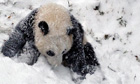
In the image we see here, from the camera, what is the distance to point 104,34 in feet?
19.1

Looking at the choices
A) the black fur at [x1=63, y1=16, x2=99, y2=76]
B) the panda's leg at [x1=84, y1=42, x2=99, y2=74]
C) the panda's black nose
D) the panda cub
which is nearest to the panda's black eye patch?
the panda cub

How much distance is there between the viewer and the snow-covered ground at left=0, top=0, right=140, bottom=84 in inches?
187

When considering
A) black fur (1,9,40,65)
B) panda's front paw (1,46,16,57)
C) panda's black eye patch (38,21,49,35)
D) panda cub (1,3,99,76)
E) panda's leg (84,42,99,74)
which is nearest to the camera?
panda's black eye patch (38,21,49,35)

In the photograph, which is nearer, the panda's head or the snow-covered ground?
the panda's head

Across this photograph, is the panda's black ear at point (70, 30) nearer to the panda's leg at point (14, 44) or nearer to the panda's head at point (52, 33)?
the panda's head at point (52, 33)

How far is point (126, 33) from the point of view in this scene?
5875 millimetres

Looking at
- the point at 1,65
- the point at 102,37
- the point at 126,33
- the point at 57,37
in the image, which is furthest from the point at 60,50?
the point at 126,33

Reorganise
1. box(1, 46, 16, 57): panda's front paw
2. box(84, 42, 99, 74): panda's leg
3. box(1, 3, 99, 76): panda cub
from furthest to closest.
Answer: box(84, 42, 99, 74): panda's leg → box(1, 46, 16, 57): panda's front paw → box(1, 3, 99, 76): panda cub

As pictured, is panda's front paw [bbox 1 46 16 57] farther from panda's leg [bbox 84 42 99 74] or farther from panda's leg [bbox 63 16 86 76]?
panda's leg [bbox 84 42 99 74]

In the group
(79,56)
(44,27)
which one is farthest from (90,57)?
(44,27)

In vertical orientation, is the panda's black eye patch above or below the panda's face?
above

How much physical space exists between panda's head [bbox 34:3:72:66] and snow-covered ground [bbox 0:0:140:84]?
25cm

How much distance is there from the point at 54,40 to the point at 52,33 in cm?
10

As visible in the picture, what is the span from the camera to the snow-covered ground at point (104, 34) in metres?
4.75
